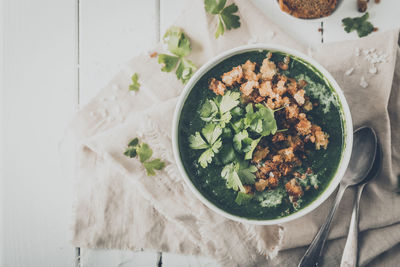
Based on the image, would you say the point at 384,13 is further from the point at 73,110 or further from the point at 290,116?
the point at 73,110

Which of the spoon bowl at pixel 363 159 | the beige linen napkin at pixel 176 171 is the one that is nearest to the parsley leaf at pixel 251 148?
the beige linen napkin at pixel 176 171

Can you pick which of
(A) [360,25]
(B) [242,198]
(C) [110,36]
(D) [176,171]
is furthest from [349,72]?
(C) [110,36]

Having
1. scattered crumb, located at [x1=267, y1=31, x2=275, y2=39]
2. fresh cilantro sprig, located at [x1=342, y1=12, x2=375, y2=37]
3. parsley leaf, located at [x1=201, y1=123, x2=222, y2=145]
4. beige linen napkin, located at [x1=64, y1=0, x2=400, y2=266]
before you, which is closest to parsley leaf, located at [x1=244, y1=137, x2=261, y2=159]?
parsley leaf, located at [x1=201, y1=123, x2=222, y2=145]

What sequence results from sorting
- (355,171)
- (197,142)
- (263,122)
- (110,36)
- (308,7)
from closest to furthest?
(263,122), (197,142), (355,171), (308,7), (110,36)

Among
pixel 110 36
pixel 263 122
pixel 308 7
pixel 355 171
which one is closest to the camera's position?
pixel 263 122

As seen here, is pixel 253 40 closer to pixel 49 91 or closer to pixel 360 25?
pixel 360 25

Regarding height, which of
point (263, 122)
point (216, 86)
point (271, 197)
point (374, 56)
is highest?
point (374, 56)

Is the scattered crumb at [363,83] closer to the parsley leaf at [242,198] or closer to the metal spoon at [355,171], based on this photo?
the metal spoon at [355,171]
